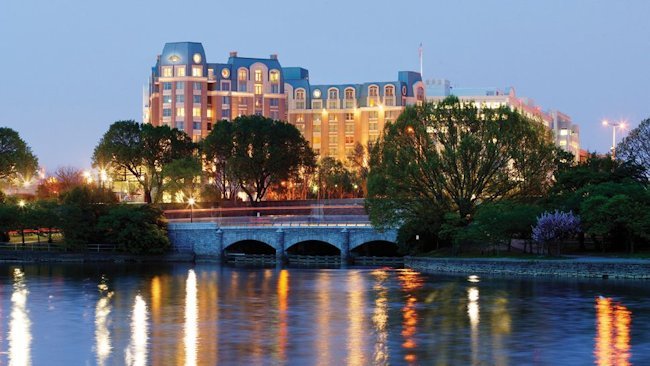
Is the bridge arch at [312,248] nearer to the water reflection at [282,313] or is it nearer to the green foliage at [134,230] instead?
the green foliage at [134,230]

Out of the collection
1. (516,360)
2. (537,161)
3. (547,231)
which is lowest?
(516,360)

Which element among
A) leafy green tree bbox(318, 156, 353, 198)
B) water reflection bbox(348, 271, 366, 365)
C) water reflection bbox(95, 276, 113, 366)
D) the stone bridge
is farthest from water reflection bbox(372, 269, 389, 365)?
leafy green tree bbox(318, 156, 353, 198)

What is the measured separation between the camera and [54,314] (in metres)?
58.5

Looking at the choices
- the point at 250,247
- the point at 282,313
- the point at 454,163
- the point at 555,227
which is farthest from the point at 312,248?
the point at 282,313

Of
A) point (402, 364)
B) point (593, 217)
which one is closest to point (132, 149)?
point (593, 217)

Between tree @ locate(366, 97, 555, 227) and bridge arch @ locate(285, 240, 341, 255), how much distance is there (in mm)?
26543

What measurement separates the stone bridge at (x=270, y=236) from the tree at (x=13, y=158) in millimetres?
39652

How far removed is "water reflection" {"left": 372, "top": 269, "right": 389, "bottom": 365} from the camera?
140 ft

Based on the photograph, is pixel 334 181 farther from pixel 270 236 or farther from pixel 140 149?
pixel 270 236

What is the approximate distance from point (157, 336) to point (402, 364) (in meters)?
13.9

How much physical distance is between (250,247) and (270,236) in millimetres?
11771

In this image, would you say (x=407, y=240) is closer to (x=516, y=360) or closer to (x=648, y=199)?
(x=648, y=199)

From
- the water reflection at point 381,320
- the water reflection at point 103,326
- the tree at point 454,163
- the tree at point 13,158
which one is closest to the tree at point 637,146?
the tree at point 454,163

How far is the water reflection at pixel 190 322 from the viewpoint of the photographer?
42.8 m
